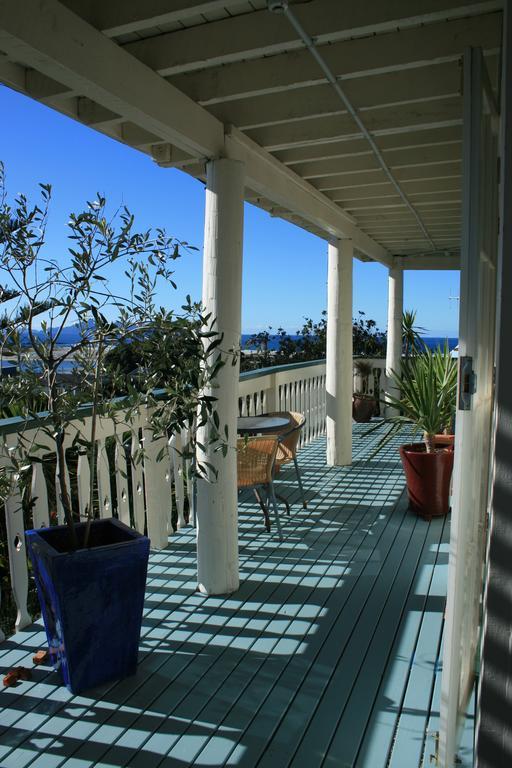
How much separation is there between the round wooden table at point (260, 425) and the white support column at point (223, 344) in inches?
46.0

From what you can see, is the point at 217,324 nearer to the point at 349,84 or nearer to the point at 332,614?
the point at 349,84

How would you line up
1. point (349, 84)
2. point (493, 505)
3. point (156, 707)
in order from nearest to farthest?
point (493, 505) → point (156, 707) → point (349, 84)

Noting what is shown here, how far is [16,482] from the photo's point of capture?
255 centimetres

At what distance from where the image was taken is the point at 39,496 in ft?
10.2

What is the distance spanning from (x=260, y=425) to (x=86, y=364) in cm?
222

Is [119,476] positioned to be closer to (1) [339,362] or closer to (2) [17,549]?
(2) [17,549]

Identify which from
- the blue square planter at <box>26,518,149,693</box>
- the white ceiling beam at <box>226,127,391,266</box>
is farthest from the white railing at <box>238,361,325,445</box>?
the blue square planter at <box>26,518,149,693</box>

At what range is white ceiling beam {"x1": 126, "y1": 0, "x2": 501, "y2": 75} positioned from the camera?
96.2 inches

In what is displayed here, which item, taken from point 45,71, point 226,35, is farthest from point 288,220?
point 45,71

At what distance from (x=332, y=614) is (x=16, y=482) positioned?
182 cm

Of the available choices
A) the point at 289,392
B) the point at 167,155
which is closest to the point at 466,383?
the point at 167,155

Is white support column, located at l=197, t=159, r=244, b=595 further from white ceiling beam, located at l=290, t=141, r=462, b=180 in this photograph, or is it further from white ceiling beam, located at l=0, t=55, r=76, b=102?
white ceiling beam, located at l=290, t=141, r=462, b=180

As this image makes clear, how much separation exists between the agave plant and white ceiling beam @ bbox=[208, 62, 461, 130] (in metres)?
2.18

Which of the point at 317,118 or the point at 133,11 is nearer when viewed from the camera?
the point at 133,11
